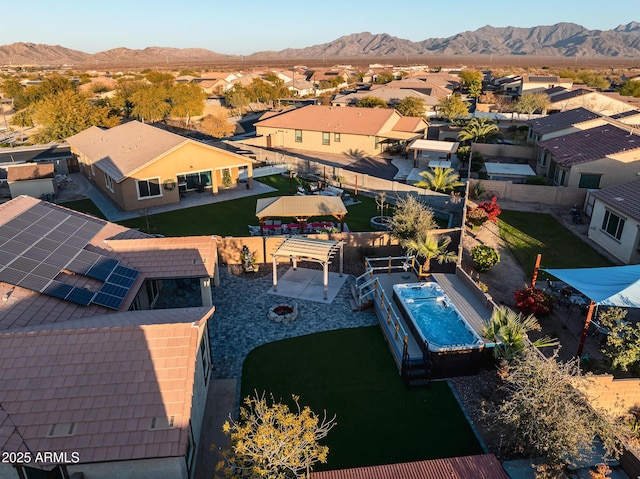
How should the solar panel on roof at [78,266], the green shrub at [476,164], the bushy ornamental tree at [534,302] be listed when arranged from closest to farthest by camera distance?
the solar panel on roof at [78,266] < the bushy ornamental tree at [534,302] < the green shrub at [476,164]

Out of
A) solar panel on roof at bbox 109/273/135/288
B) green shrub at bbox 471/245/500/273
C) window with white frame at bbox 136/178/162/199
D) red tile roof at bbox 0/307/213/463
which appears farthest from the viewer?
window with white frame at bbox 136/178/162/199

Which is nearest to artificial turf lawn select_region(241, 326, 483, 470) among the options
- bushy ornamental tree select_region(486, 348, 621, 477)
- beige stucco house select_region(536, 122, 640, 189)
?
Answer: bushy ornamental tree select_region(486, 348, 621, 477)

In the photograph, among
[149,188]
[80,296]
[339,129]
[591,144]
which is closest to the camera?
[80,296]

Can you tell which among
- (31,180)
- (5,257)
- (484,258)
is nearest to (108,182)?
(31,180)

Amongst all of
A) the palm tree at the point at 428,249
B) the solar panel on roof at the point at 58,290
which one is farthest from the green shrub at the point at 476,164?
the solar panel on roof at the point at 58,290

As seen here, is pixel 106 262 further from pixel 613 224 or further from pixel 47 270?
pixel 613 224

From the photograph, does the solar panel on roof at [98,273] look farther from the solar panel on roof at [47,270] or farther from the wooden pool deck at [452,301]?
the wooden pool deck at [452,301]

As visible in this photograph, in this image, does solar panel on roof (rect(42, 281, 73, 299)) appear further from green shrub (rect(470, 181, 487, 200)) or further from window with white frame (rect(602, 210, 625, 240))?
green shrub (rect(470, 181, 487, 200))
